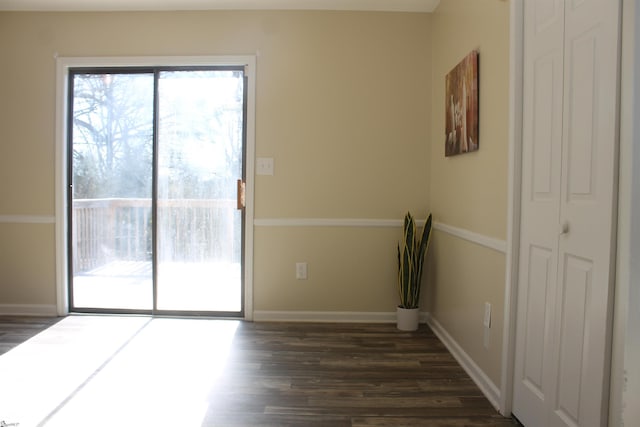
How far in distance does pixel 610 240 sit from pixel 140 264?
320cm

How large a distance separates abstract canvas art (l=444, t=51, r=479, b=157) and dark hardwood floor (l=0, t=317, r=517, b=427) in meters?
1.33

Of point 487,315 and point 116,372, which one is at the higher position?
point 487,315

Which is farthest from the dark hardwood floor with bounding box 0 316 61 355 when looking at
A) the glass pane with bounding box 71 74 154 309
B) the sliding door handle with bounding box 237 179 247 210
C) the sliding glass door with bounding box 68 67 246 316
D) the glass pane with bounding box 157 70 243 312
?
the sliding door handle with bounding box 237 179 247 210

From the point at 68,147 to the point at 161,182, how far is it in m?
0.82

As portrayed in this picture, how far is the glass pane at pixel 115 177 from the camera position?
3.35 metres

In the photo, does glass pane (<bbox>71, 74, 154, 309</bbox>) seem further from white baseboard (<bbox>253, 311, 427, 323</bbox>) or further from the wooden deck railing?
white baseboard (<bbox>253, 311, 427, 323</bbox>)

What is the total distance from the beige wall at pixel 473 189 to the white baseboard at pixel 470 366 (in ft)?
0.12

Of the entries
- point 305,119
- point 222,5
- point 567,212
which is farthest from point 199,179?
point 567,212

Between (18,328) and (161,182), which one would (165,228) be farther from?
(18,328)

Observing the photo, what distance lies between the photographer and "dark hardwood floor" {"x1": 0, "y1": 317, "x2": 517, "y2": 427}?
191cm

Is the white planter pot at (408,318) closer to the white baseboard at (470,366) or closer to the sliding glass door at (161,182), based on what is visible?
the white baseboard at (470,366)

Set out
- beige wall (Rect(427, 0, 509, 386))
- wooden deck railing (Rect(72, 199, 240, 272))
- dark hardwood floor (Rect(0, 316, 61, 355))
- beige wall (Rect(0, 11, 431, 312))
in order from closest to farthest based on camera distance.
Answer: beige wall (Rect(427, 0, 509, 386)), dark hardwood floor (Rect(0, 316, 61, 355)), beige wall (Rect(0, 11, 431, 312)), wooden deck railing (Rect(72, 199, 240, 272))

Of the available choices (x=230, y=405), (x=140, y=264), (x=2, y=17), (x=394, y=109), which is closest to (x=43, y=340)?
(x=140, y=264)

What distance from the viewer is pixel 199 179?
3.33m
